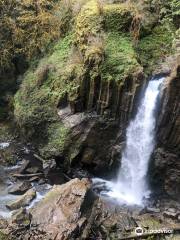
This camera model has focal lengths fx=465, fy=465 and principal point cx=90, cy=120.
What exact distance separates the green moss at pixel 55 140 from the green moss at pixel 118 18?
5.12 metres

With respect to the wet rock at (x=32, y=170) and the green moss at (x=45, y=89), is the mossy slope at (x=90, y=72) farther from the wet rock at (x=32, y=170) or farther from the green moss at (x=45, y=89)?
the wet rock at (x=32, y=170)

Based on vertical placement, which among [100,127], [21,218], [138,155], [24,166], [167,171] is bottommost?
[24,166]

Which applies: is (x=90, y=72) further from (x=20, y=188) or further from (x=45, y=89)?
(x=20, y=188)

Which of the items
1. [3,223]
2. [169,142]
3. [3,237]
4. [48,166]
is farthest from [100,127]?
[3,237]

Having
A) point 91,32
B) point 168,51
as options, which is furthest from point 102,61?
point 168,51

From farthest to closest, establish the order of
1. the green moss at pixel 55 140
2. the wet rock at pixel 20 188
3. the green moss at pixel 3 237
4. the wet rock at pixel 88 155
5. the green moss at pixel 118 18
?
the green moss at pixel 118 18 → the green moss at pixel 55 140 → the wet rock at pixel 88 155 → the wet rock at pixel 20 188 → the green moss at pixel 3 237

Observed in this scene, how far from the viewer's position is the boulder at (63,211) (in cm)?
1592

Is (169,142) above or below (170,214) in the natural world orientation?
above

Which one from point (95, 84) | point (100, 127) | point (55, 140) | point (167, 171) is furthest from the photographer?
point (55, 140)

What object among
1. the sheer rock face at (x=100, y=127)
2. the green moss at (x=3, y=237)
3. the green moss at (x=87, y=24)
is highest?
the green moss at (x=87, y=24)

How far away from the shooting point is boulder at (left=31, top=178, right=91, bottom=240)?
1592 centimetres

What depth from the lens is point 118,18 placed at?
855 inches

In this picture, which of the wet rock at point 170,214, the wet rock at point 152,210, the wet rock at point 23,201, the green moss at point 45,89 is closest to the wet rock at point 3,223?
the wet rock at point 23,201

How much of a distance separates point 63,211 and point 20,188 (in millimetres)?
3356
